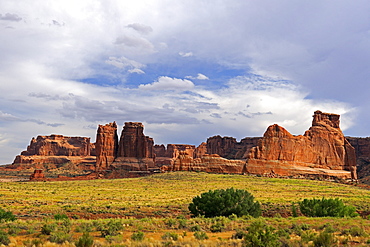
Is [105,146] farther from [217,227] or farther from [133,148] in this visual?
[217,227]

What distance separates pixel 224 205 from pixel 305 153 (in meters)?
72.5

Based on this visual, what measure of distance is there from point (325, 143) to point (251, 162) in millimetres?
23615

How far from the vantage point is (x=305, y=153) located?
95.5 metres

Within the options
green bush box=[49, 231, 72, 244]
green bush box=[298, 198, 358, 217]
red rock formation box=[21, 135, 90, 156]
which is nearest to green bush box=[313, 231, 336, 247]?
green bush box=[49, 231, 72, 244]

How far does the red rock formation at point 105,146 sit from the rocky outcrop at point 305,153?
65.7 meters

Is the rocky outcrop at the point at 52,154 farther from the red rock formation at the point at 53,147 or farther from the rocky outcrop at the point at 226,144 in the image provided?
the rocky outcrop at the point at 226,144

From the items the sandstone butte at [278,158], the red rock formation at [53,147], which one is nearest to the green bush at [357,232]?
the sandstone butte at [278,158]

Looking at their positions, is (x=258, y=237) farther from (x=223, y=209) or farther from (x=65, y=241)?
(x=223, y=209)

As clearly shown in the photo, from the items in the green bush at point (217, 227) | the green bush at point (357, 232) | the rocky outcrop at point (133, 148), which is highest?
the rocky outcrop at point (133, 148)

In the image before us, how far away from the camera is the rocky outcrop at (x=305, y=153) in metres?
90.9

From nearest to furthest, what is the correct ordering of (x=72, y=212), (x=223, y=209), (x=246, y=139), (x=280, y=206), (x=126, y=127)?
(x=223, y=209) → (x=72, y=212) → (x=280, y=206) → (x=126, y=127) → (x=246, y=139)

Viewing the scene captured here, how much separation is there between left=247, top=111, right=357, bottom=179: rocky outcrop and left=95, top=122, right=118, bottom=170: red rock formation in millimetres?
65722

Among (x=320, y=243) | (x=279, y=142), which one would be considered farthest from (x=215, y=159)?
(x=320, y=243)

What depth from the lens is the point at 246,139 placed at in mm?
177000
